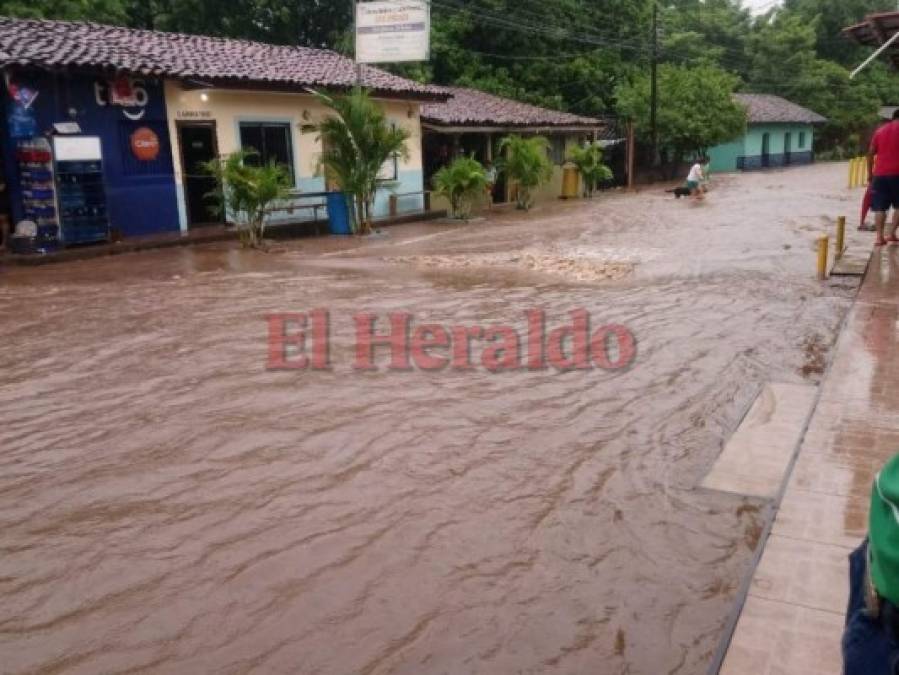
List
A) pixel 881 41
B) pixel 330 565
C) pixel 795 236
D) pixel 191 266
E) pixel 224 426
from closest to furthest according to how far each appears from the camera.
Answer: pixel 330 565
pixel 224 426
pixel 881 41
pixel 191 266
pixel 795 236

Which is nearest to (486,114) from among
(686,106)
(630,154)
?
(630,154)

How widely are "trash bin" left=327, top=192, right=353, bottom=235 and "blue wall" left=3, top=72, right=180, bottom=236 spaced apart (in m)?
3.49

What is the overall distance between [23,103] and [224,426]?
36.6ft

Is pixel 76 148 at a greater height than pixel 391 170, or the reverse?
pixel 76 148

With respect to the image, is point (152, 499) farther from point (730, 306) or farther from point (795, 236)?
point (795, 236)

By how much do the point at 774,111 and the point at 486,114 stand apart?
3153cm

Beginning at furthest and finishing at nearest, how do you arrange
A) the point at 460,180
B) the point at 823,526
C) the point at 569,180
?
the point at 569,180, the point at 460,180, the point at 823,526

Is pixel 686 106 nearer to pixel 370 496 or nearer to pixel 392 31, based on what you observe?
pixel 392 31

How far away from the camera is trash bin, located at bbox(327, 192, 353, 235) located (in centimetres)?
1902

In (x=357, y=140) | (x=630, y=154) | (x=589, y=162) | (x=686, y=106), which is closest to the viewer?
(x=357, y=140)

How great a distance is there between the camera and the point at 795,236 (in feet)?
52.7

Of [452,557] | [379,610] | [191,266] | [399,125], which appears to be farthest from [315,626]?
[399,125]

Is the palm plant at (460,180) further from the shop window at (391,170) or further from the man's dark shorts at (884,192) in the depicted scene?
the man's dark shorts at (884,192)

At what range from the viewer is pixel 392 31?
18719 mm
